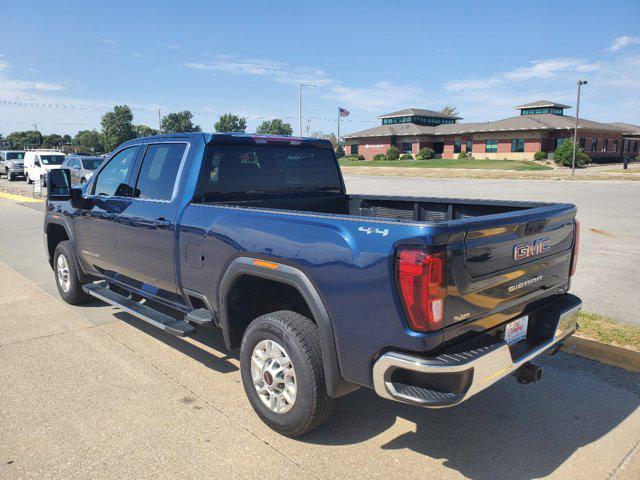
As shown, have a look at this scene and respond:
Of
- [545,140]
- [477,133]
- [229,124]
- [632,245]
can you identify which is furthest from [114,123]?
[632,245]

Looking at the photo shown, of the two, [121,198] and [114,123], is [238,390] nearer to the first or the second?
[121,198]

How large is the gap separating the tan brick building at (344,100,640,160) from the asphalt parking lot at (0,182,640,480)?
56862 millimetres

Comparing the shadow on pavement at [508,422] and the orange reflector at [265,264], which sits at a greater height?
the orange reflector at [265,264]

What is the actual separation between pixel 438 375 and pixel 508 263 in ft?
2.72

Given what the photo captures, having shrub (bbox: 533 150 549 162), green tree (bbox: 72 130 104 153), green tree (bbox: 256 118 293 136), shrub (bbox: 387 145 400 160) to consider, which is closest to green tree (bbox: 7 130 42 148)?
green tree (bbox: 72 130 104 153)

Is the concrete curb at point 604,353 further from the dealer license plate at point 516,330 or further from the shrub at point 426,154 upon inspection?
the shrub at point 426,154

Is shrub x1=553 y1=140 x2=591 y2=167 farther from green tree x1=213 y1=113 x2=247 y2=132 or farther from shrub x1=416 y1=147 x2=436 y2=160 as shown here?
green tree x1=213 y1=113 x2=247 y2=132

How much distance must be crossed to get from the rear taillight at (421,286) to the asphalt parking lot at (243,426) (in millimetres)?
1010

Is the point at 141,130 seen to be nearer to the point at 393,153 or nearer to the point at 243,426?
the point at 393,153

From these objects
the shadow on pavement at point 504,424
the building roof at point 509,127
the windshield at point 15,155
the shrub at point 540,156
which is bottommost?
the shadow on pavement at point 504,424

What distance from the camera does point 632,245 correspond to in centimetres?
995

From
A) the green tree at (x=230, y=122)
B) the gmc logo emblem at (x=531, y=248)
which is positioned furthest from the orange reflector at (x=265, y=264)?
the green tree at (x=230, y=122)

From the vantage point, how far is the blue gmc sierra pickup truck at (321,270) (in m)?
2.68

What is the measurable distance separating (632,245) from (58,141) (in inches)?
6005
